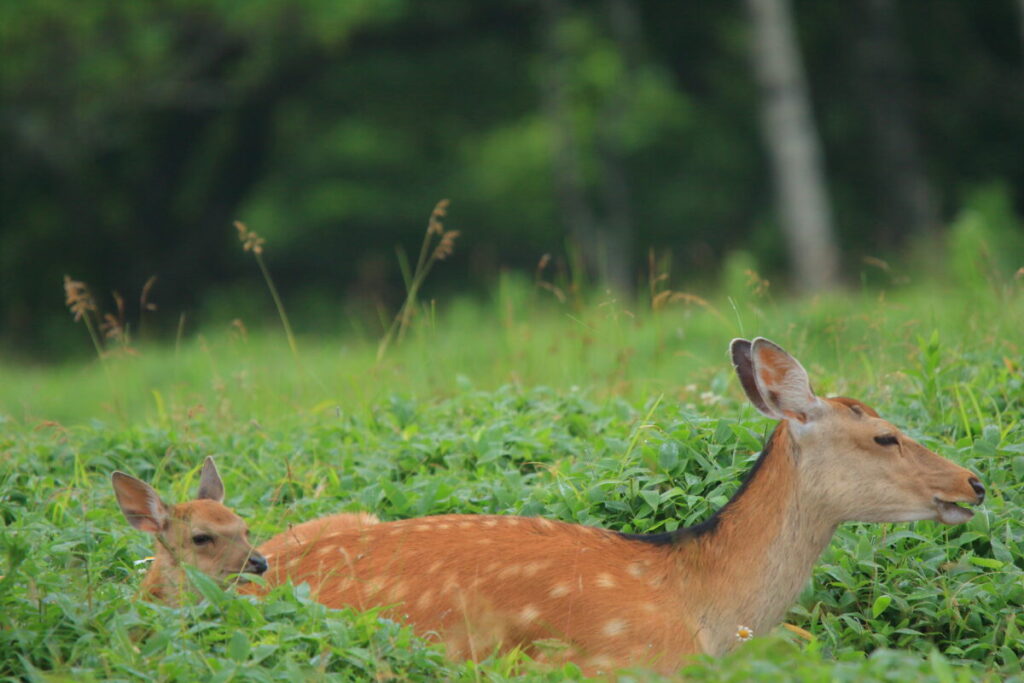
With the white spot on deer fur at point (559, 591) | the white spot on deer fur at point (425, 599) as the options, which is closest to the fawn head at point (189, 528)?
the white spot on deer fur at point (425, 599)

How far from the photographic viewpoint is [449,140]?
22.9 m

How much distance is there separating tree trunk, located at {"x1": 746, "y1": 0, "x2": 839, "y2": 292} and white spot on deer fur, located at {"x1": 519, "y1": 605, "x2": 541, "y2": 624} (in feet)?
35.7

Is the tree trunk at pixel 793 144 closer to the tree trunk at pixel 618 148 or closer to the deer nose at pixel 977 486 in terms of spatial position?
the tree trunk at pixel 618 148

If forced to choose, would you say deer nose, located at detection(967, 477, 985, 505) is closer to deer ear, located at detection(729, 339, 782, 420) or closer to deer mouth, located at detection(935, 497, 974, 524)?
deer mouth, located at detection(935, 497, 974, 524)

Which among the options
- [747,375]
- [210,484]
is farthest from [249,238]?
[747,375]

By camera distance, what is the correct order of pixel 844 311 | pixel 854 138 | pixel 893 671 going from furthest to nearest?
pixel 854 138 → pixel 844 311 → pixel 893 671

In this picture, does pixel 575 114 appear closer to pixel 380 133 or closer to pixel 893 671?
pixel 380 133

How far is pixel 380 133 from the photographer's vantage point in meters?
22.4

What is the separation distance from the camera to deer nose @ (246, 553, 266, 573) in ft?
15.6

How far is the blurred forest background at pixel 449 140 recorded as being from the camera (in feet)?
61.5

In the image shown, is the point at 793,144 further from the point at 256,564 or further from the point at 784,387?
the point at 256,564

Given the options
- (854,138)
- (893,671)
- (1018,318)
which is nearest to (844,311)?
(1018,318)

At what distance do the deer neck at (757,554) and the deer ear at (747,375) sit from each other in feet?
0.30

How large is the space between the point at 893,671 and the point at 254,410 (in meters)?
4.15
